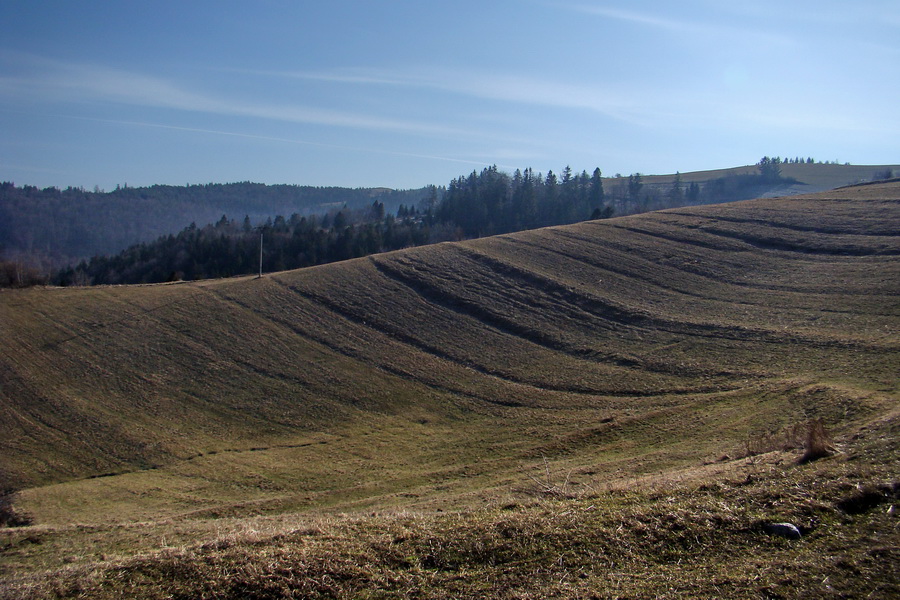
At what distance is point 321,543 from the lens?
767cm

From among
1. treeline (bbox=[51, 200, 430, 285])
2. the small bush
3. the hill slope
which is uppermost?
treeline (bbox=[51, 200, 430, 285])

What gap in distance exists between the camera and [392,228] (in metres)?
103

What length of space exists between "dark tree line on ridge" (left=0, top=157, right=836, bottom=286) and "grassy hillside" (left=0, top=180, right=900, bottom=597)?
31.8 metres

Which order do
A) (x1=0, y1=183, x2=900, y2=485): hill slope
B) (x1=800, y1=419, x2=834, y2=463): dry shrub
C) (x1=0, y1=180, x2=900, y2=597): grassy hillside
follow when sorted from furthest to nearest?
(x1=0, y1=183, x2=900, y2=485): hill slope
(x1=800, y1=419, x2=834, y2=463): dry shrub
(x1=0, y1=180, x2=900, y2=597): grassy hillside

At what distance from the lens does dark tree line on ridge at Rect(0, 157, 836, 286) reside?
94438mm

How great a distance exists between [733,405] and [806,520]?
15.3 meters

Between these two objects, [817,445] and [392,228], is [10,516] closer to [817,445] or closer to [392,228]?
[817,445]

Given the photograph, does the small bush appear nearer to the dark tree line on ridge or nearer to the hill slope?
the hill slope

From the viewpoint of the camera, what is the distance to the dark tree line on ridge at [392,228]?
94.4 m

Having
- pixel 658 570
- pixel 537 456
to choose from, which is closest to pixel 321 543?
pixel 658 570

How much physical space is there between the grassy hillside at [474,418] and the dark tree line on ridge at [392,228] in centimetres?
3182

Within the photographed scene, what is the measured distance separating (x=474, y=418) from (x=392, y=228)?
8072 cm

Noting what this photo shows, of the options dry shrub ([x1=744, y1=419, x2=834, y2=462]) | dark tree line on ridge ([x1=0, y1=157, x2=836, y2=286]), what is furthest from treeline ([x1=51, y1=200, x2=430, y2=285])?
dry shrub ([x1=744, y1=419, x2=834, y2=462])

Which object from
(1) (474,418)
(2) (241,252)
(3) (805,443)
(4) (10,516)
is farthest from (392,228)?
(3) (805,443)
